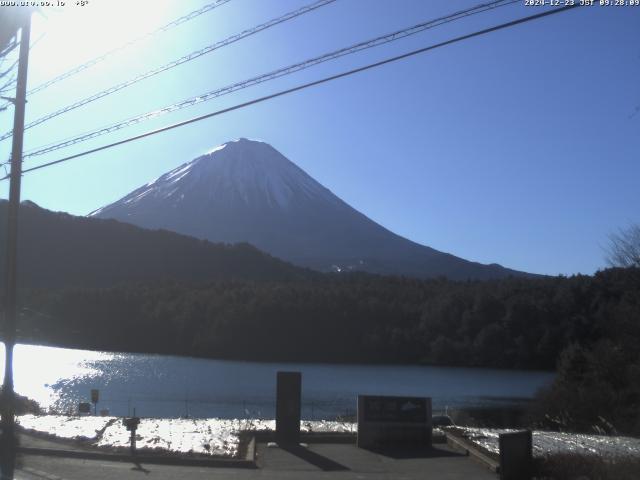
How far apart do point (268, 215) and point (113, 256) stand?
76.0m

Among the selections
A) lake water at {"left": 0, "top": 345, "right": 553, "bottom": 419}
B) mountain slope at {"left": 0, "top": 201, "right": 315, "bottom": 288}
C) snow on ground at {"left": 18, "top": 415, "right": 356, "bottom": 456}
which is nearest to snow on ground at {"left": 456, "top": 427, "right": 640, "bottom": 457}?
snow on ground at {"left": 18, "top": 415, "right": 356, "bottom": 456}

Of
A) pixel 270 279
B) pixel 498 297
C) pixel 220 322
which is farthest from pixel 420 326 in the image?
pixel 270 279

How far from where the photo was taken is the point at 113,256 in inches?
4131

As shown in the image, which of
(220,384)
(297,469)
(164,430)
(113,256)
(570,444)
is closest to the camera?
(297,469)

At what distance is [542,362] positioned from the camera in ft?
225

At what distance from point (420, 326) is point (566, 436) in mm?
59057

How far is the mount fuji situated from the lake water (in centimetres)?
9556

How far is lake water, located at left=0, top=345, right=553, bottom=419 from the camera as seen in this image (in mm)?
38344

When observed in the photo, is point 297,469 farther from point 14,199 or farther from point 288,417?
point 14,199

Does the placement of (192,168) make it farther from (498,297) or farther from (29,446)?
(29,446)

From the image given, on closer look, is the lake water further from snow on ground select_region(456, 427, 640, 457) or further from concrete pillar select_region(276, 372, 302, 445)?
snow on ground select_region(456, 427, 640, 457)

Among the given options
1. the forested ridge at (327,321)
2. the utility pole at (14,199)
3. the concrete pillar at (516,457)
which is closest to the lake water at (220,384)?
the forested ridge at (327,321)

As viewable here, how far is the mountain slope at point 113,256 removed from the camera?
3807 inches

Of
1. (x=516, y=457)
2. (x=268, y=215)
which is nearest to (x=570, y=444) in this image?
(x=516, y=457)
